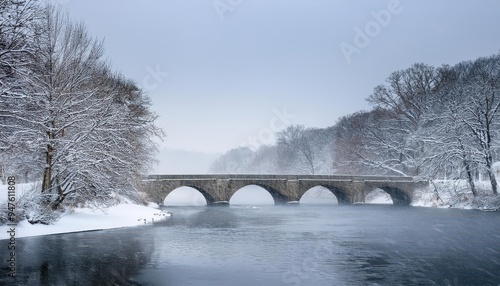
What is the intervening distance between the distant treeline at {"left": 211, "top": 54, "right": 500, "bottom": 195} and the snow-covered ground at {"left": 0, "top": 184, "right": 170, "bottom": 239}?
2598cm

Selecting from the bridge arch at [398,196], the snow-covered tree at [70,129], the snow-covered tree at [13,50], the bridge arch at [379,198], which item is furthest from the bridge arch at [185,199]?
the snow-covered tree at [13,50]

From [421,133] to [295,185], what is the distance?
52.0ft

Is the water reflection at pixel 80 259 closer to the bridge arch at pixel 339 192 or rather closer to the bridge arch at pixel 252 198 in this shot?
Answer: the bridge arch at pixel 339 192

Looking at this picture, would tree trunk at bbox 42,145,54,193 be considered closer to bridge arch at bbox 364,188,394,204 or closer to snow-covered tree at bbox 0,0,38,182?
snow-covered tree at bbox 0,0,38,182

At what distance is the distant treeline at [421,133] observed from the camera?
47.3 meters

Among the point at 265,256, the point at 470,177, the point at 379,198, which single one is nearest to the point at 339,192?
the point at 379,198

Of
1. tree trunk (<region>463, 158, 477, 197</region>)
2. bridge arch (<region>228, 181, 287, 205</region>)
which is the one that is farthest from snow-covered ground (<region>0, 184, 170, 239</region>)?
tree trunk (<region>463, 158, 477, 197</region>)

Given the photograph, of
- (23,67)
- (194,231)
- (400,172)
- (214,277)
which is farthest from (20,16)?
(400,172)

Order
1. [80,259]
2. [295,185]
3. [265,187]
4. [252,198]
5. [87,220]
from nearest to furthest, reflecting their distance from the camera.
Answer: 1. [80,259]
2. [87,220]
3. [295,185]
4. [265,187]
5. [252,198]

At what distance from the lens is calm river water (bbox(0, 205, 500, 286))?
16828 millimetres

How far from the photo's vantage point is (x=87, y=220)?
31609 millimetres


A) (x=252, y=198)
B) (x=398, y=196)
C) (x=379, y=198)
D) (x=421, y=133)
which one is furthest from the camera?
(x=252, y=198)

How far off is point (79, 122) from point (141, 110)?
1956 centimetres

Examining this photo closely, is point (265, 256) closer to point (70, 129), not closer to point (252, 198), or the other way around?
point (70, 129)
